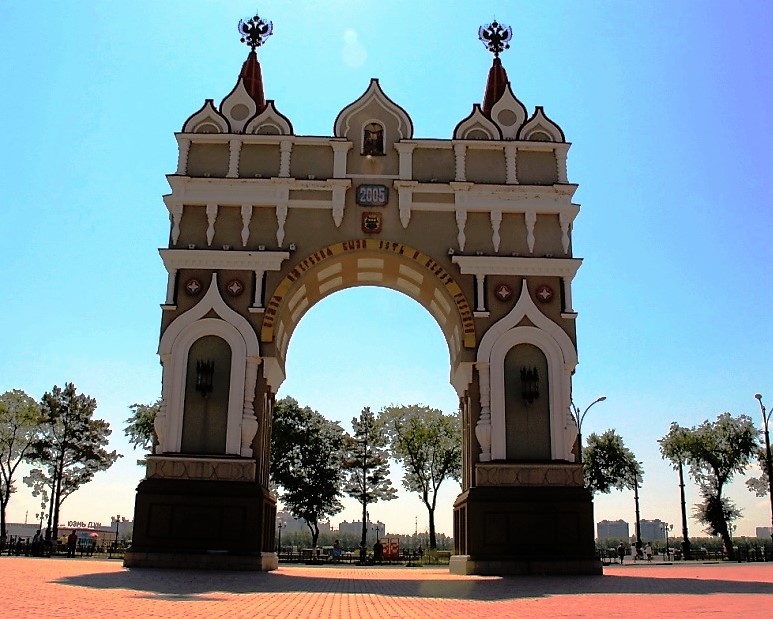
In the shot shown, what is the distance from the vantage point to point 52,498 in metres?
46.3

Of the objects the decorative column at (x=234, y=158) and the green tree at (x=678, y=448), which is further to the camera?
the green tree at (x=678, y=448)

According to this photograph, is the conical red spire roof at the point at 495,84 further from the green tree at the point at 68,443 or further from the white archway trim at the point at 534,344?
the green tree at the point at 68,443

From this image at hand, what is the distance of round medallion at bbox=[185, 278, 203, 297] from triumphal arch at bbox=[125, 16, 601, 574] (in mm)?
32

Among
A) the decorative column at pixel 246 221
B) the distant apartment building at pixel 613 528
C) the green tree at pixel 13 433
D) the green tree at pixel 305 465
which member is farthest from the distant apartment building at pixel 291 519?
the distant apartment building at pixel 613 528

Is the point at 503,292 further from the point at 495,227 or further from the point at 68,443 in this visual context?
the point at 68,443

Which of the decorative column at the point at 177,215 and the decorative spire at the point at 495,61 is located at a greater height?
the decorative spire at the point at 495,61

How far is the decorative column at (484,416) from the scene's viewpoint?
890 inches

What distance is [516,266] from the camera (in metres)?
24.0

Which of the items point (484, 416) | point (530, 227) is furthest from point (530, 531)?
point (530, 227)

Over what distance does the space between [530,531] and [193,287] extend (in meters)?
11.8

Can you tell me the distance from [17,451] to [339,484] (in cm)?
1963

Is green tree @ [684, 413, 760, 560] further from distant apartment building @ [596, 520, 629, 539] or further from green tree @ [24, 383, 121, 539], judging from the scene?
distant apartment building @ [596, 520, 629, 539]

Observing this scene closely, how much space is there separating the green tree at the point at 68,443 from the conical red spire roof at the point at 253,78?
26.9 meters

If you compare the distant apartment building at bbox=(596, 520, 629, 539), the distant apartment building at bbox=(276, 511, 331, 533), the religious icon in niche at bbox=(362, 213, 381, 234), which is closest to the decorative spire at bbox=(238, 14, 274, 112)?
the religious icon in niche at bbox=(362, 213, 381, 234)
